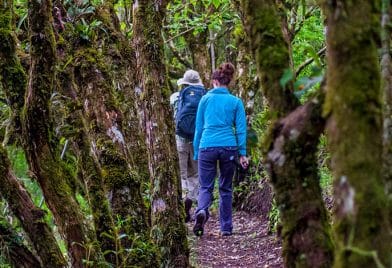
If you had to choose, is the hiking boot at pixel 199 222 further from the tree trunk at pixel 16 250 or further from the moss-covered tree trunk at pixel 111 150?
the tree trunk at pixel 16 250

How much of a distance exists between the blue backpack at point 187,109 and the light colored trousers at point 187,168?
402 mm

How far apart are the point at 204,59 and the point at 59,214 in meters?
11.4

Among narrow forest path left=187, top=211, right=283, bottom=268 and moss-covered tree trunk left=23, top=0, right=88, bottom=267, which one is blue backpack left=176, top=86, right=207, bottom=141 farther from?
moss-covered tree trunk left=23, top=0, right=88, bottom=267

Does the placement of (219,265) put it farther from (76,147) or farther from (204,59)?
(204,59)

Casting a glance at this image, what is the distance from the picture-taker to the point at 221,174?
324 inches

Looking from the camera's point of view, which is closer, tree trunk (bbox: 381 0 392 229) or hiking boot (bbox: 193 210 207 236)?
tree trunk (bbox: 381 0 392 229)

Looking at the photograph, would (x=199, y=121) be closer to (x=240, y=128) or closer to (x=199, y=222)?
(x=240, y=128)

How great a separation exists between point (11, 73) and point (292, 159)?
226 centimetres

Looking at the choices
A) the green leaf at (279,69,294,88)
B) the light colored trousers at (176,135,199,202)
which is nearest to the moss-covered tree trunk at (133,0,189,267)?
the green leaf at (279,69,294,88)

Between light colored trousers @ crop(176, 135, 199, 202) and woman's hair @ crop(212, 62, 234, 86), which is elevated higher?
woman's hair @ crop(212, 62, 234, 86)

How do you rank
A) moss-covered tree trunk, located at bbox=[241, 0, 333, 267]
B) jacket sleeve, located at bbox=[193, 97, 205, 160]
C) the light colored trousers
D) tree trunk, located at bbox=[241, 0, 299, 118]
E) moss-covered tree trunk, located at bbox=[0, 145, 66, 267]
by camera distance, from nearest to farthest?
1. moss-covered tree trunk, located at bbox=[241, 0, 333, 267]
2. tree trunk, located at bbox=[241, 0, 299, 118]
3. moss-covered tree trunk, located at bbox=[0, 145, 66, 267]
4. jacket sleeve, located at bbox=[193, 97, 205, 160]
5. the light colored trousers

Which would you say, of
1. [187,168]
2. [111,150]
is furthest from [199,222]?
[111,150]

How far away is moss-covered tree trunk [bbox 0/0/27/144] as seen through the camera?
375 centimetres

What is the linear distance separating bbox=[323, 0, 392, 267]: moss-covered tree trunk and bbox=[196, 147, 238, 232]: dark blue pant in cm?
624
